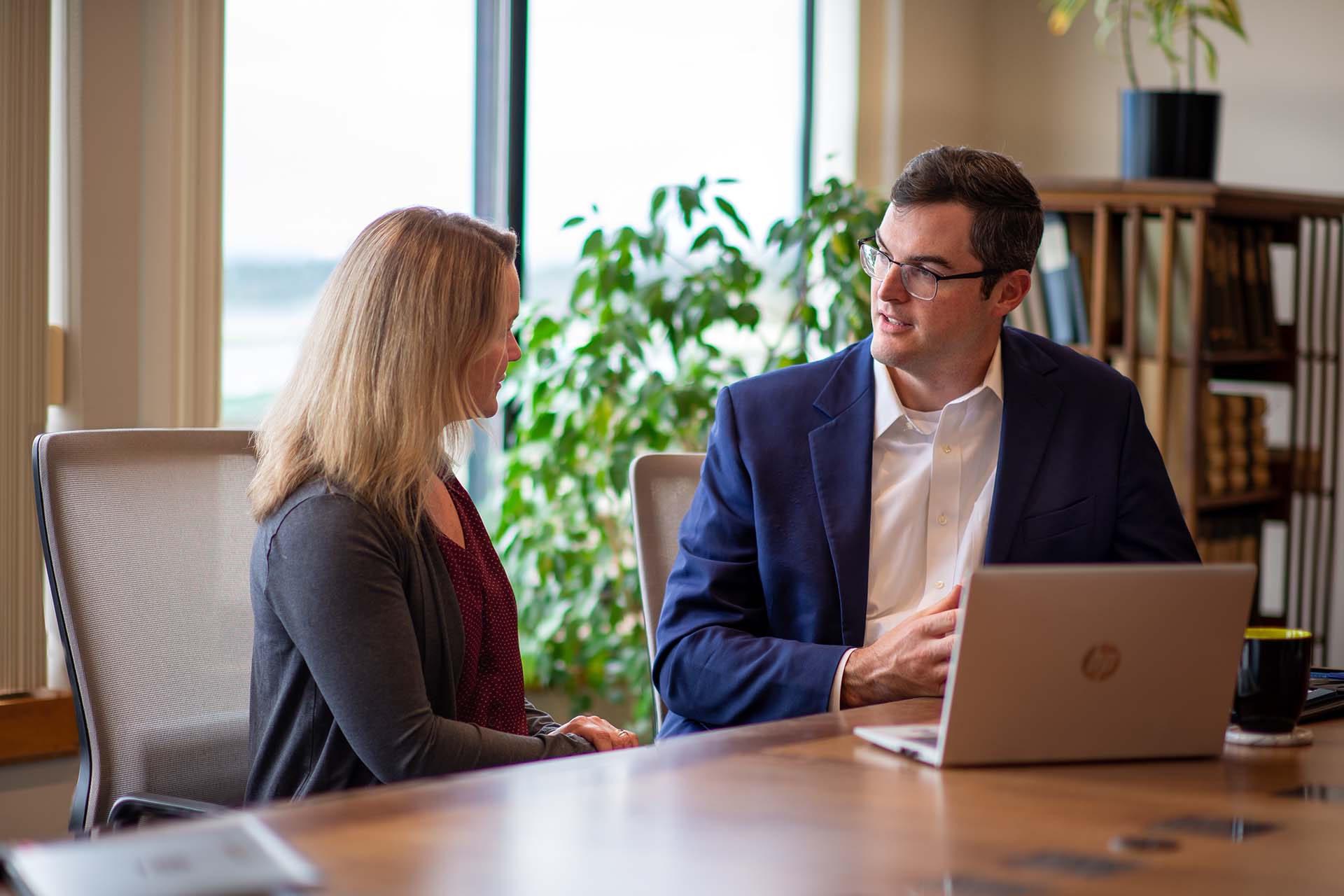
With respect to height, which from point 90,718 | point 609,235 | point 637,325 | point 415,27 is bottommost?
point 90,718

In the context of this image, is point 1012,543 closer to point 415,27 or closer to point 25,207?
point 25,207

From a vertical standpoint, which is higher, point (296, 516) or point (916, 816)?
point (296, 516)

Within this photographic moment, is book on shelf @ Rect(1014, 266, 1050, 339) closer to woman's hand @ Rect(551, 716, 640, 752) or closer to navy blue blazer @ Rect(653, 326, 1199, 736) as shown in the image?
navy blue blazer @ Rect(653, 326, 1199, 736)

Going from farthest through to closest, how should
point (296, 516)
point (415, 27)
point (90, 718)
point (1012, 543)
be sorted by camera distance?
point (415, 27)
point (1012, 543)
point (90, 718)
point (296, 516)

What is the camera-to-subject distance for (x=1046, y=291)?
12.5ft

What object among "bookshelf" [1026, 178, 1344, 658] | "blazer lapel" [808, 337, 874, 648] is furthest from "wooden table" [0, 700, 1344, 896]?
"bookshelf" [1026, 178, 1344, 658]

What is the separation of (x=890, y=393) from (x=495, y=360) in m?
0.57

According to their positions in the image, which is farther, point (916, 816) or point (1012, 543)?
point (1012, 543)

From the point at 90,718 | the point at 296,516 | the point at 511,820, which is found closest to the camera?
the point at 511,820

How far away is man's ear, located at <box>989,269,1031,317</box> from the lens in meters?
2.00

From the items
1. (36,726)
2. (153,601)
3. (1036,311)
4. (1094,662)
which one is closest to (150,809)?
(153,601)

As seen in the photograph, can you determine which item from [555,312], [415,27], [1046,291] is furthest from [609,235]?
[1046,291]

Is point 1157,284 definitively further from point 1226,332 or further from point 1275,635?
point 1275,635

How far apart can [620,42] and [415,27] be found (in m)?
0.67
